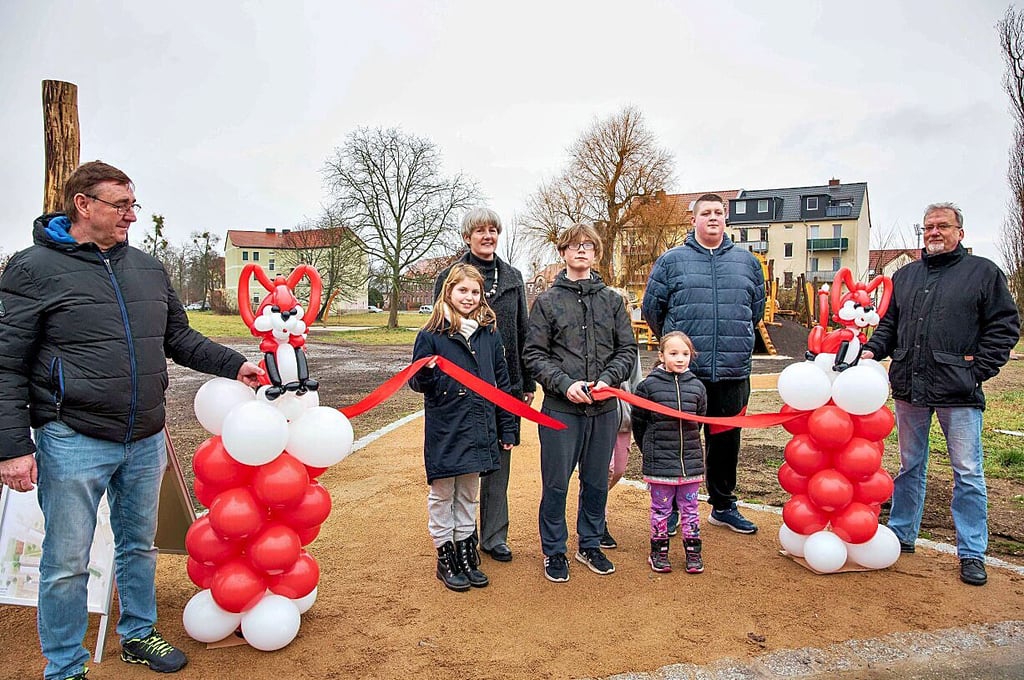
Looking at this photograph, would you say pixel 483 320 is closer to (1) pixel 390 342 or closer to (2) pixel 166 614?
(2) pixel 166 614

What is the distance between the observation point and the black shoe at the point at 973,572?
4.11 meters

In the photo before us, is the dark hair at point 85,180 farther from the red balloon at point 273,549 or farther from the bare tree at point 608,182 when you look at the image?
the bare tree at point 608,182

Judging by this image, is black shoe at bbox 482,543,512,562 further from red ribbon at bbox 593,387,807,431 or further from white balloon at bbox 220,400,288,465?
white balloon at bbox 220,400,288,465

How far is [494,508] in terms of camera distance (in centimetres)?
456

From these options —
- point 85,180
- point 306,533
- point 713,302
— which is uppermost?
point 85,180

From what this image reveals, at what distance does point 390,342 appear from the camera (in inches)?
1134

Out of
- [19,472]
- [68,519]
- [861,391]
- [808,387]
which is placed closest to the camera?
[19,472]

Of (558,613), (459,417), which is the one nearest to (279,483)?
(459,417)

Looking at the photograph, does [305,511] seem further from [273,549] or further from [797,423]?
[797,423]

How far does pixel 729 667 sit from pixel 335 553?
8.49 feet

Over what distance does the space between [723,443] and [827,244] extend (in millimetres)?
54246

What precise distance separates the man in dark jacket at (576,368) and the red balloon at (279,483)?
150 cm

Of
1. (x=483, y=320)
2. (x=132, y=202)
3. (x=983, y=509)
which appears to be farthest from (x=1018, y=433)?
(x=132, y=202)

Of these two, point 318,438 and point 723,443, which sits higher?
point 318,438
